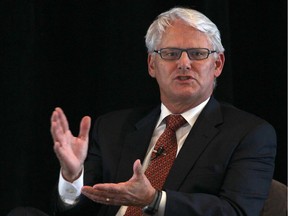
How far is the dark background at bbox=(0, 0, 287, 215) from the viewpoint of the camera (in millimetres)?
3039

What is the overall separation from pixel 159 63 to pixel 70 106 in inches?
27.6

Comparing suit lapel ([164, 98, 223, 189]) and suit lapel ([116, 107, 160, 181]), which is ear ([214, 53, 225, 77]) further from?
suit lapel ([116, 107, 160, 181])

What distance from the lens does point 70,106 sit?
3143 mm

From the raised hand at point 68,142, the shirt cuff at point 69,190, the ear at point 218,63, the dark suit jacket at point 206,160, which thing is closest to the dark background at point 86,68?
the ear at point 218,63

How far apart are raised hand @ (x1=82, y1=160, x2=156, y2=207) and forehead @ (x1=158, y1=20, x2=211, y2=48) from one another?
0.69 meters

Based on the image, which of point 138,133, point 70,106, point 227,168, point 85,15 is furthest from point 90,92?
point 227,168

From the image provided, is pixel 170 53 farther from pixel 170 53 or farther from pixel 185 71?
pixel 185 71

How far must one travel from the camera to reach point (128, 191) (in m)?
2.00

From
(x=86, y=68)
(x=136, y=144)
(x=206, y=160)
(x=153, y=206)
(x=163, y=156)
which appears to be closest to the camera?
(x=153, y=206)

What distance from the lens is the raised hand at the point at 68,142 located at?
2.11 meters

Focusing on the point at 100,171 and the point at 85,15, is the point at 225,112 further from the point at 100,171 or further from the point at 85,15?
the point at 85,15

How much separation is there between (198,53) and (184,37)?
8cm

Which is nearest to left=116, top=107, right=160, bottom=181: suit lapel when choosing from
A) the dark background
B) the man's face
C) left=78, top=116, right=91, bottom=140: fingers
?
the man's face

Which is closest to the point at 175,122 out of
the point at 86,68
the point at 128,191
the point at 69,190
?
the point at 69,190
